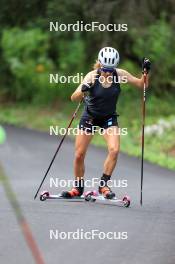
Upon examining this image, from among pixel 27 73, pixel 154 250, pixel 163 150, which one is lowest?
pixel 154 250

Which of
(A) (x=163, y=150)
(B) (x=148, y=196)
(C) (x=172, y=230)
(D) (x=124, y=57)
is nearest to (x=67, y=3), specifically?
(D) (x=124, y=57)

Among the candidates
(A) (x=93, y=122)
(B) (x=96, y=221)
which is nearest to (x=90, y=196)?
(A) (x=93, y=122)

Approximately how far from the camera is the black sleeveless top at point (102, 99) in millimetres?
11383

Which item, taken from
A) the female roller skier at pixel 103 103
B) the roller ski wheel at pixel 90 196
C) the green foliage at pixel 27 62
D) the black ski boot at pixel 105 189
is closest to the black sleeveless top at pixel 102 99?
the female roller skier at pixel 103 103

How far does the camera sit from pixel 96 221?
10.4 meters

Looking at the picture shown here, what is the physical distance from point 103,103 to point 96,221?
1.74 m

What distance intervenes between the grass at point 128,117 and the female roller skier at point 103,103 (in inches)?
292

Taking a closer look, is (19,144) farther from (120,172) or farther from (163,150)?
(120,172)

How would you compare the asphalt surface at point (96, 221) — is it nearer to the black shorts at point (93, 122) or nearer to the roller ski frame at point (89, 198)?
the roller ski frame at point (89, 198)

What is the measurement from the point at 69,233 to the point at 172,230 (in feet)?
3.79

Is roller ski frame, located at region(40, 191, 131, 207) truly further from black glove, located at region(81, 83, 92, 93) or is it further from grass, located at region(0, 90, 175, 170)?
grass, located at region(0, 90, 175, 170)

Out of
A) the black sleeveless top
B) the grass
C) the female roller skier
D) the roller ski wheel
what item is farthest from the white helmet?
the grass

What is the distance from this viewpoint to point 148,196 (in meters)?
12.8

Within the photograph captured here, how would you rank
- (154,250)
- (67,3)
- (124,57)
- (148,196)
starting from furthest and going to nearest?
(124,57) < (67,3) < (148,196) < (154,250)
